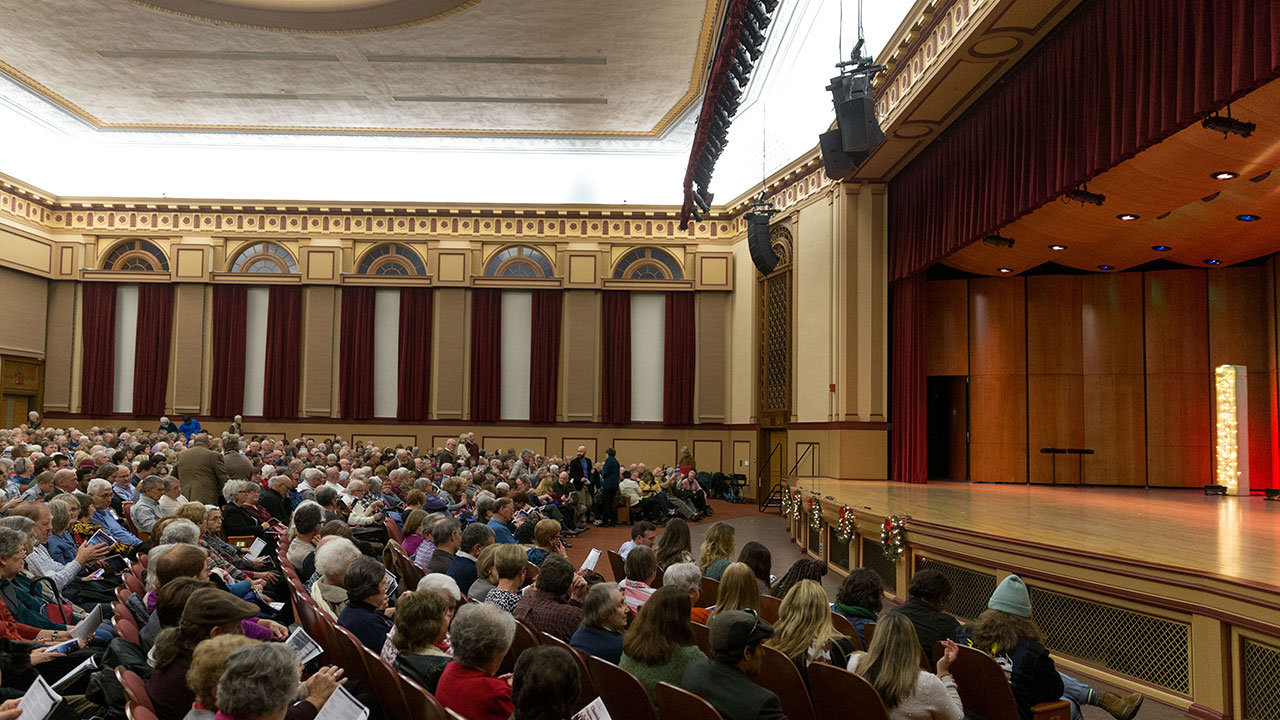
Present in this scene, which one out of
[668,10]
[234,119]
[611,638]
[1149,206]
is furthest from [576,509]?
[234,119]

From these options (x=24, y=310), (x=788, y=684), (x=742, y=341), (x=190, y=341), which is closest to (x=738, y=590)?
(x=788, y=684)

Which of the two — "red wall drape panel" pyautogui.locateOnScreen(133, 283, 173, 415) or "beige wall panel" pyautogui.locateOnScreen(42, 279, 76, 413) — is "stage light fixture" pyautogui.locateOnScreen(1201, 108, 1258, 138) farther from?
"beige wall panel" pyautogui.locateOnScreen(42, 279, 76, 413)

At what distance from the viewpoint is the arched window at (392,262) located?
1925cm

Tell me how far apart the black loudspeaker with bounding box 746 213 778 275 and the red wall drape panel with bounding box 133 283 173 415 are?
1276cm

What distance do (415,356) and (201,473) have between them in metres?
10.9

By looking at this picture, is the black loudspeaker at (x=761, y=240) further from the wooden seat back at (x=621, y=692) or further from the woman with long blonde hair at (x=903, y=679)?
the wooden seat back at (x=621, y=692)

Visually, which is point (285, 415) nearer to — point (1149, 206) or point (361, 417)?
point (361, 417)

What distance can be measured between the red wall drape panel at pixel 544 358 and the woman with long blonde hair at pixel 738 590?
1488 centimetres

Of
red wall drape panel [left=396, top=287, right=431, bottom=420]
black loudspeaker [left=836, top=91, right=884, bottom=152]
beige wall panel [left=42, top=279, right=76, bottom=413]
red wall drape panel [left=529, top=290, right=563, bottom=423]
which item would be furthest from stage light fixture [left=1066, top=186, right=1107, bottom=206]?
beige wall panel [left=42, top=279, right=76, bottom=413]

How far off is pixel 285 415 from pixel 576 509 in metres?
8.53

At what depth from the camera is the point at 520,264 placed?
1928cm

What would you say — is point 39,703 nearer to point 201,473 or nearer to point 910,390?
point 201,473

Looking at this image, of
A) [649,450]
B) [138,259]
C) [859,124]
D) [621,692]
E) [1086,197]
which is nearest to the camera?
[621,692]

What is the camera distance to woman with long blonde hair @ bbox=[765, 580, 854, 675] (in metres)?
3.62
